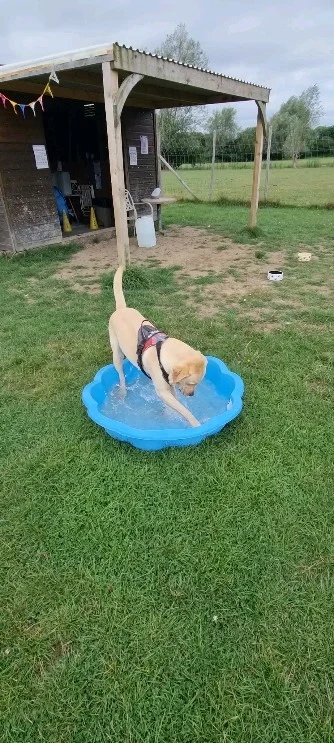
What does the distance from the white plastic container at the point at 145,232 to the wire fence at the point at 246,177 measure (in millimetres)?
6537

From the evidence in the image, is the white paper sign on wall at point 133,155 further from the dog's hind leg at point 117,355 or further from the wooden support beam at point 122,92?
the dog's hind leg at point 117,355

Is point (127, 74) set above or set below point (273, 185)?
above

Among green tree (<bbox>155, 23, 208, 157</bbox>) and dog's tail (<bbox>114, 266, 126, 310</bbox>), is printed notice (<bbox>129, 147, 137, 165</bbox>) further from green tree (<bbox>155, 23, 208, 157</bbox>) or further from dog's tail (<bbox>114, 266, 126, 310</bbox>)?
green tree (<bbox>155, 23, 208, 157</bbox>)

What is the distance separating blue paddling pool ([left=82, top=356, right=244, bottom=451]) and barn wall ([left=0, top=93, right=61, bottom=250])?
6.22 metres

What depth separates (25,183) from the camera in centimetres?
871

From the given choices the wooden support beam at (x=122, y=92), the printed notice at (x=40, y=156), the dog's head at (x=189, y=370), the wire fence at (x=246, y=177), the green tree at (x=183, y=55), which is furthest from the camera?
the green tree at (x=183, y=55)

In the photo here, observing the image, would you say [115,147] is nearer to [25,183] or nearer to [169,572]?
[25,183]

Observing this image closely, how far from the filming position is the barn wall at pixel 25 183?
8.20 metres

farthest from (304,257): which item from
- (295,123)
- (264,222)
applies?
(295,123)

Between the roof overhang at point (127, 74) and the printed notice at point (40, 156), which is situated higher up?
the roof overhang at point (127, 74)

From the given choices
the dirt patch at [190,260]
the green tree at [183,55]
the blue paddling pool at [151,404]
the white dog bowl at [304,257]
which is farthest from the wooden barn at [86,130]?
the green tree at [183,55]

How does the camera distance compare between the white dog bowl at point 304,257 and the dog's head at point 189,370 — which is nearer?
the dog's head at point 189,370

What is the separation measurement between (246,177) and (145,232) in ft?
50.0

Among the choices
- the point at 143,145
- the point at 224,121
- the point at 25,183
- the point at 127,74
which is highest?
the point at 224,121
